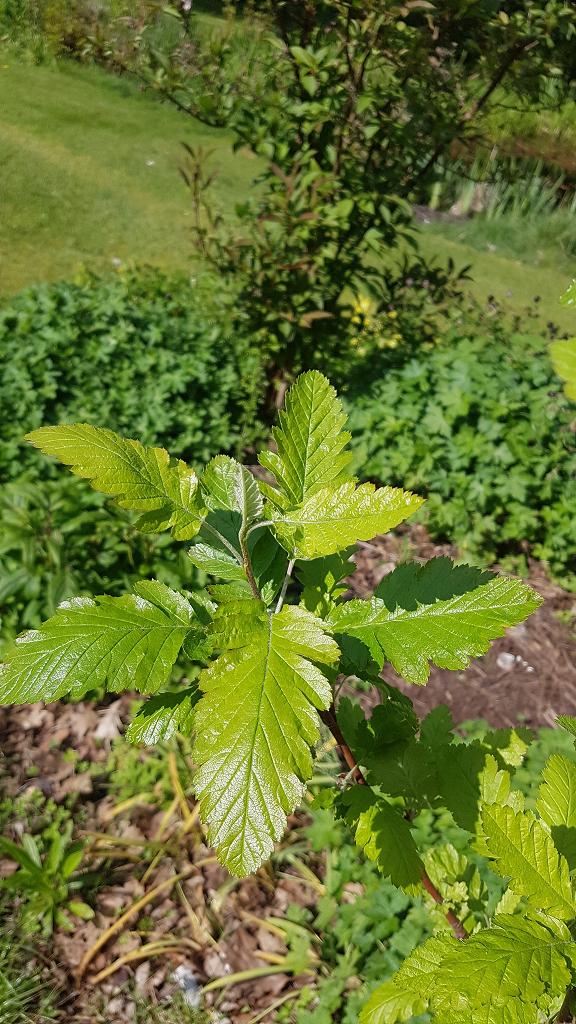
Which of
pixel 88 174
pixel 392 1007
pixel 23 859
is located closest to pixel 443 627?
pixel 392 1007

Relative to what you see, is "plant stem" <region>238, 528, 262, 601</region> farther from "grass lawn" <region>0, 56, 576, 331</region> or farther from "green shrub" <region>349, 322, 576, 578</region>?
"grass lawn" <region>0, 56, 576, 331</region>

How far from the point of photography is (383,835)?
885 millimetres

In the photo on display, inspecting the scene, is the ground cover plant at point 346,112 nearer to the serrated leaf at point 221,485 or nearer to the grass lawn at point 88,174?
the grass lawn at point 88,174

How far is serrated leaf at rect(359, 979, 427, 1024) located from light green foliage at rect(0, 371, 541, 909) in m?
0.17

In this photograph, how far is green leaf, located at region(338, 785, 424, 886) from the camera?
87 centimetres

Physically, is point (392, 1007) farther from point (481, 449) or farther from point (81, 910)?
point (481, 449)

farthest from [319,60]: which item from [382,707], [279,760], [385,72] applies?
[279,760]

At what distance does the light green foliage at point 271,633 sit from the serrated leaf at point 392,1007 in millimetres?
165

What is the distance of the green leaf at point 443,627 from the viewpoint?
733 mm

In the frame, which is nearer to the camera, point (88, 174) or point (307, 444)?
point (307, 444)

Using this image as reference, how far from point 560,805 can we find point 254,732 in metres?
0.41

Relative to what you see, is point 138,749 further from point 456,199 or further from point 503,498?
point 456,199

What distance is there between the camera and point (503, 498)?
3.54 m

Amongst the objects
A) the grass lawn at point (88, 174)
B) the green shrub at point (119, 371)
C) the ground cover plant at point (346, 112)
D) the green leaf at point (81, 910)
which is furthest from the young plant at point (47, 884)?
the grass lawn at point (88, 174)
